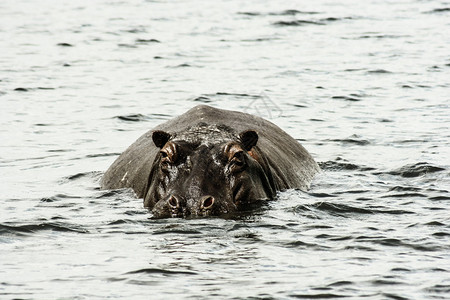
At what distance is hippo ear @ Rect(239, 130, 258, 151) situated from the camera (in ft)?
37.0

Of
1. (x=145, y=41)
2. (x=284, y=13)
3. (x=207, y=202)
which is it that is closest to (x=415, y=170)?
(x=207, y=202)

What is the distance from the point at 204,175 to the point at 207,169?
0.27 ft

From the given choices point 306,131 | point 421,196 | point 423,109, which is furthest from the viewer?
point 423,109

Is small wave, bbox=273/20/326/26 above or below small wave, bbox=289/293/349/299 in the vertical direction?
below

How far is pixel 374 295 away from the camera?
829 centimetres

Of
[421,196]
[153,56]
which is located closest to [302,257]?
[421,196]

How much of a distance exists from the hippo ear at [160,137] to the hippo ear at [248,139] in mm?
797

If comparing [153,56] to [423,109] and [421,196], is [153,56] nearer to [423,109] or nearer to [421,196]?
[423,109]

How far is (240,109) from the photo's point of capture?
19500 mm

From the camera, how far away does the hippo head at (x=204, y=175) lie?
10516mm

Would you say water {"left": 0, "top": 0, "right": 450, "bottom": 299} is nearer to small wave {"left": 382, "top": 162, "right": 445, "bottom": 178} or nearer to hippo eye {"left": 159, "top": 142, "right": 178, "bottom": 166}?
small wave {"left": 382, "top": 162, "right": 445, "bottom": 178}

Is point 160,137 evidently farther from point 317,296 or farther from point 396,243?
point 317,296

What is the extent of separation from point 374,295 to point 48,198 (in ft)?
18.0

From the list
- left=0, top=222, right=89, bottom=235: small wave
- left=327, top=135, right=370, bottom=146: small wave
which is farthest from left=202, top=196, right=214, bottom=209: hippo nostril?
left=327, top=135, right=370, bottom=146: small wave
